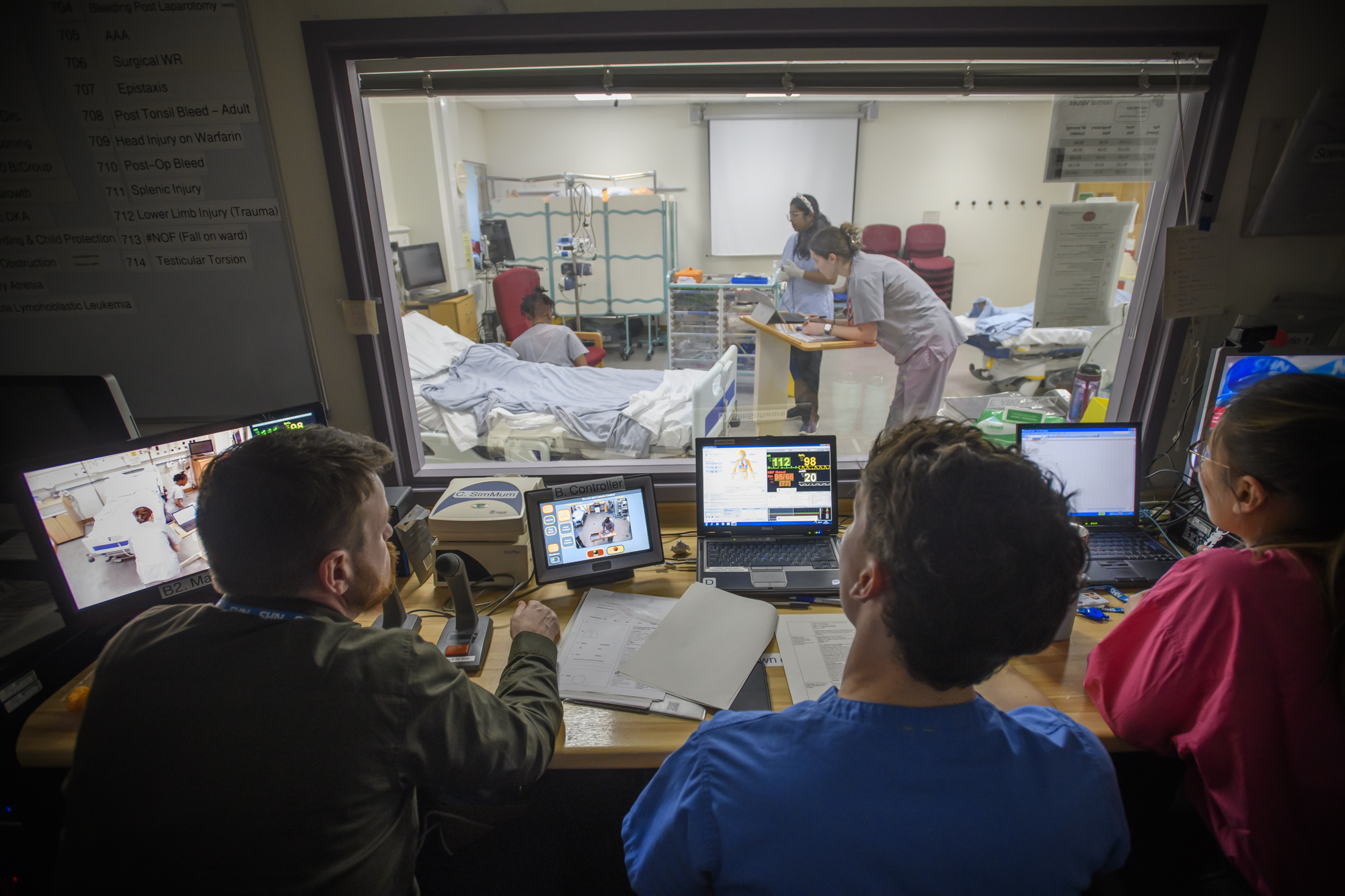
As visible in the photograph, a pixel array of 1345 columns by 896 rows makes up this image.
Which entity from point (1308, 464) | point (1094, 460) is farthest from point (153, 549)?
point (1094, 460)

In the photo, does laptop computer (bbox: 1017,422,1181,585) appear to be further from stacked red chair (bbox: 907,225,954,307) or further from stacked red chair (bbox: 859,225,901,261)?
stacked red chair (bbox: 859,225,901,261)

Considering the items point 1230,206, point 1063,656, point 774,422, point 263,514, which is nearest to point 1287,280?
point 1230,206

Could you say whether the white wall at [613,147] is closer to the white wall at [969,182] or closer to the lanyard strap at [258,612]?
the white wall at [969,182]

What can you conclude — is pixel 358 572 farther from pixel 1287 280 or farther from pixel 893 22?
pixel 1287 280

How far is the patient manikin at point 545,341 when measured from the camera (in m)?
3.84

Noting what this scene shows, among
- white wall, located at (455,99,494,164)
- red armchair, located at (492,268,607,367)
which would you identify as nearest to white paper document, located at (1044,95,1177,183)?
red armchair, located at (492,268,607,367)

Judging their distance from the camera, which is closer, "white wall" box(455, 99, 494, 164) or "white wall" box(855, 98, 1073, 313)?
"white wall" box(455, 99, 494, 164)

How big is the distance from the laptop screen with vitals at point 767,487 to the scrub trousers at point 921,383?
4.79 feet

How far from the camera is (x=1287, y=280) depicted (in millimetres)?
1625

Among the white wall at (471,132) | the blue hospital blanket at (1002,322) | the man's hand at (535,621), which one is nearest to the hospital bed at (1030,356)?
the blue hospital blanket at (1002,322)

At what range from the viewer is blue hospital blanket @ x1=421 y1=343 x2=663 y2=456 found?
279 cm

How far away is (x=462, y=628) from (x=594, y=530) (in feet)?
1.21

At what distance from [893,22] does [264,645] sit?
1656 mm

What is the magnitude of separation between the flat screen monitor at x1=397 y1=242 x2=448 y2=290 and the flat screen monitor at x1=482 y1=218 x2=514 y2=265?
49 cm
